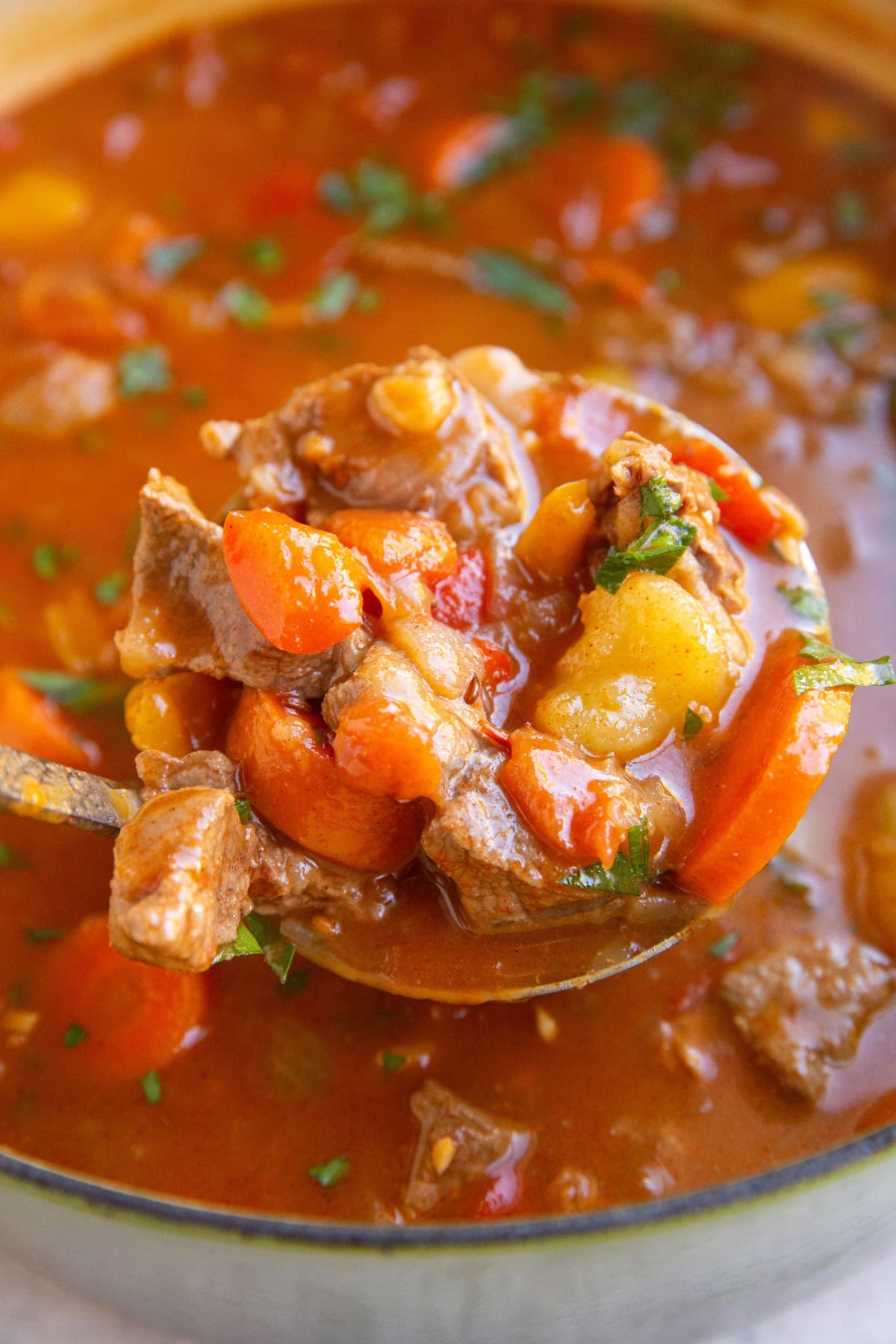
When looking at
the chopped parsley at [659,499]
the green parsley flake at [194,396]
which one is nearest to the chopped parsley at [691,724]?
the chopped parsley at [659,499]

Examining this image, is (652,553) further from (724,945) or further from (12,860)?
(12,860)

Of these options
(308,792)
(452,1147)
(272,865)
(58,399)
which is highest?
(308,792)

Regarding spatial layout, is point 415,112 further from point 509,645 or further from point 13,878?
point 13,878

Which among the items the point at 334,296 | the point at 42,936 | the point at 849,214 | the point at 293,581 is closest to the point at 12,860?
the point at 42,936

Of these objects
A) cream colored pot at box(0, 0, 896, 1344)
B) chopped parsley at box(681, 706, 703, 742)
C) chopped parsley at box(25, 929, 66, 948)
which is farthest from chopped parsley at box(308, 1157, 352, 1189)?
chopped parsley at box(681, 706, 703, 742)

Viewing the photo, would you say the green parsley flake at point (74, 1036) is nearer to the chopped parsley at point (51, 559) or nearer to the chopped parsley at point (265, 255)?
the chopped parsley at point (51, 559)

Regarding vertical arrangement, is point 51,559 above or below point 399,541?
below

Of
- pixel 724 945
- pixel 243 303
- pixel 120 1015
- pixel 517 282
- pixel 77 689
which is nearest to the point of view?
pixel 120 1015
